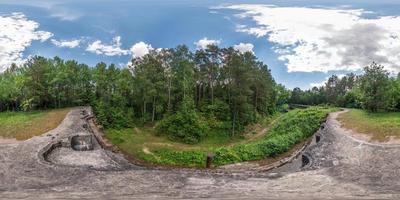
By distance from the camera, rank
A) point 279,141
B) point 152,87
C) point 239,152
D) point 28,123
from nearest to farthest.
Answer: point 28,123 < point 239,152 < point 279,141 < point 152,87

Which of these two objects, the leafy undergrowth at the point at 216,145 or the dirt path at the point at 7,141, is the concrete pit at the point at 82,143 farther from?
the leafy undergrowth at the point at 216,145

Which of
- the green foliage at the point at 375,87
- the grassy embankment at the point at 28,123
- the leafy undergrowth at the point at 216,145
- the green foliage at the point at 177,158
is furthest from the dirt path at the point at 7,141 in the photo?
the green foliage at the point at 375,87

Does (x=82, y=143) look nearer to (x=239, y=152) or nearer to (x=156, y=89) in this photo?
(x=239, y=152)

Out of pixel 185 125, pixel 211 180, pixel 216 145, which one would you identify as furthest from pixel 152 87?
pixel 211 180

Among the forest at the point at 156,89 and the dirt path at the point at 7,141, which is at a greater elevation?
the forest at the point at 156,89

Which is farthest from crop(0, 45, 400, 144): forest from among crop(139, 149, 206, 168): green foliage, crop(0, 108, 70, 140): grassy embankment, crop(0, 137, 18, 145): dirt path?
crop(0, 137, 18, 145): dirt path

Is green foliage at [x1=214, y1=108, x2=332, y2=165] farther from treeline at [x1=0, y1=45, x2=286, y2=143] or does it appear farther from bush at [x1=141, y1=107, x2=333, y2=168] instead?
treeline at [x1=0, y1=45, x2=286, y2=143]
